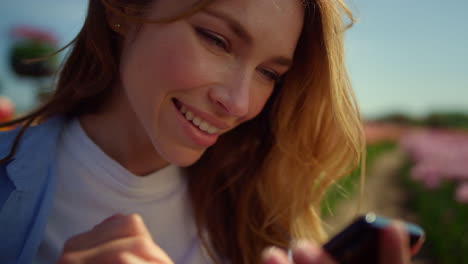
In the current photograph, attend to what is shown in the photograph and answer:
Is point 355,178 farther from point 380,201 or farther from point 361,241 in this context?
point 361,241

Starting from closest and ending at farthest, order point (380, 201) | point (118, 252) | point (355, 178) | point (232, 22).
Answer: point (118, 252) < point (232, 22) < point (380, 201) < point (355, 178)

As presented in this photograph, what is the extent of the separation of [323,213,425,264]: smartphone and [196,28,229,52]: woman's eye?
0.70 m

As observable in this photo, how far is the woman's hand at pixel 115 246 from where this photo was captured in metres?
0.61

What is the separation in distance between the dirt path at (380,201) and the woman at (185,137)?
2907mm

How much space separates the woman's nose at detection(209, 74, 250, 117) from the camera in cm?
105

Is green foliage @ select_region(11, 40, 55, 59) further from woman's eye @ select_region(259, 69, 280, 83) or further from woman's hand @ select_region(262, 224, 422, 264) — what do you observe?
woman's hand @ select_region(262, 224, 422, 264)

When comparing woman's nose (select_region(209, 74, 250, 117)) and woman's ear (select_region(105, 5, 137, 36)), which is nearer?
woman's nose (select_region(209, 74, 250, 117))

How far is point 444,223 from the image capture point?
4.16 meters

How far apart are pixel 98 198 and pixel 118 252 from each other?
70 cm

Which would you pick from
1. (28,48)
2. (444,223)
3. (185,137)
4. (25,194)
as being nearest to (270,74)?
(185,137)

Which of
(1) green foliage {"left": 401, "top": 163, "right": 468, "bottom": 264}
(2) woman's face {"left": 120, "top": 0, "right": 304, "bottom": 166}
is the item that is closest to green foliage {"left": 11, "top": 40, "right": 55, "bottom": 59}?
(1) green foliage {"left": 401, "top": 163, "right": 468, "bottom": 264}

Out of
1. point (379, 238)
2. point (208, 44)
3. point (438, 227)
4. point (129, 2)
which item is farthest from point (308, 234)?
point (438, 227)

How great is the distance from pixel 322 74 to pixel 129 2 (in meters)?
0.76

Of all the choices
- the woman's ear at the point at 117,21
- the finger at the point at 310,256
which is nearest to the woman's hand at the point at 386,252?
A: the finger at the point at 310,256
